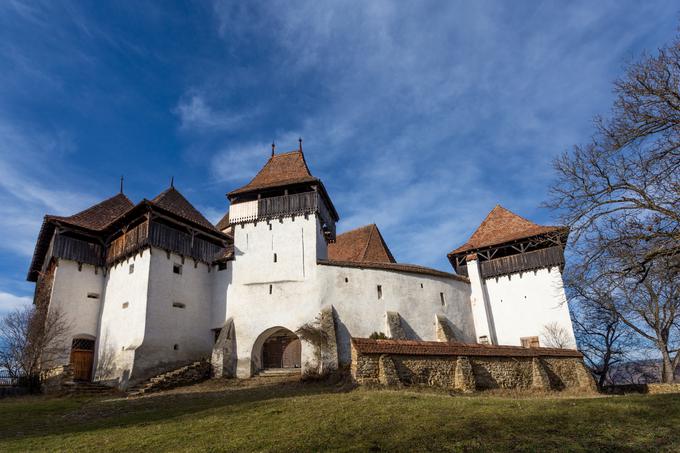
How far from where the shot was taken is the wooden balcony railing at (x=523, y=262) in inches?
926

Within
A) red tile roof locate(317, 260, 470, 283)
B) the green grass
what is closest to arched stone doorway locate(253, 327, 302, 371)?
red tile roof locate(317, 260, 470, 283)

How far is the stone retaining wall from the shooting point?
1226 cm

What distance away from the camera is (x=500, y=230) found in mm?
25750

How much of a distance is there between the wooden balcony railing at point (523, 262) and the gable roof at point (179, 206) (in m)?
15.1

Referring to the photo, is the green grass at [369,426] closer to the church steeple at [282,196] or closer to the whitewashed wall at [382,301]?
the whitewashed wall at [382,301]

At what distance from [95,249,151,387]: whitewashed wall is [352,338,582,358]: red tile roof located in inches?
411

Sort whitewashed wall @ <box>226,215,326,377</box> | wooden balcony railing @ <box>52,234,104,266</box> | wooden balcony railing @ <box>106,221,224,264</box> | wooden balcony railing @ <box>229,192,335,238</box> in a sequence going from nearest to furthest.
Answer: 1. wooden balcony railing @ <box>106,221,224,264</box>
2. whitewashed wall @ <box>226,215,326,377</box>
3. wooden balcony railing @ <box>52,234,104,266</box>
4. wooden balcony railing @ <box>229,192,335,238</box>

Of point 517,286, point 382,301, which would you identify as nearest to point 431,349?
point 382,301

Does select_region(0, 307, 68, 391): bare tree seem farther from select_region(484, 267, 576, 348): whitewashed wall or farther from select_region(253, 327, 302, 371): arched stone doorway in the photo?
select_region(484, 267, 576, 348): whitewashed wall

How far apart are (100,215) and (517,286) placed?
74.2 ft

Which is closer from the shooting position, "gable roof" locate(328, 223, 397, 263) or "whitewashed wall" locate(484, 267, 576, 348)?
"whitewashed wall" locate(484, 267, 576, 348)

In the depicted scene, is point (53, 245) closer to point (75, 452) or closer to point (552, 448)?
point (75, 452)

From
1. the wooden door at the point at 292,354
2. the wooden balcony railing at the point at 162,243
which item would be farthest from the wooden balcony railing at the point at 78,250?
the wooden door at the point at 292,354

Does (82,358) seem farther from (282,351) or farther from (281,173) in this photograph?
(281,173)
